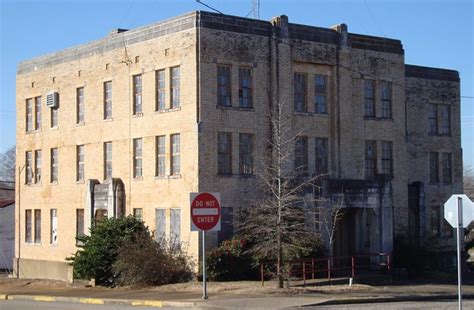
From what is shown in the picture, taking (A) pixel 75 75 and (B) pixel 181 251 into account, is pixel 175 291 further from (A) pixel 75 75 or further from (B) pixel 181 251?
(A) pixel 75 75

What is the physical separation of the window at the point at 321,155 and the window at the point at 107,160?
9.39 meters

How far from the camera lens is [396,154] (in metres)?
38.2

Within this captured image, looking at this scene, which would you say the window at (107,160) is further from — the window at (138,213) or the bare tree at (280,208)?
the bare tree at (280,208)

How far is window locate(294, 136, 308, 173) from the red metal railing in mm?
4047

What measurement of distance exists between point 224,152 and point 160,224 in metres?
4.17

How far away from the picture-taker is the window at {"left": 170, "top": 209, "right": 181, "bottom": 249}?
33188 millimetres

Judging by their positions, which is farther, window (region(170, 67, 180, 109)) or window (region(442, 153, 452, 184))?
window (region(442, 153, 452, 184))

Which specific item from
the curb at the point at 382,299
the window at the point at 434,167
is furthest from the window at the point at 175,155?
the window at the point at 434,167

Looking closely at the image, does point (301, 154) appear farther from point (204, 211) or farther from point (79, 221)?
point (204, 211)

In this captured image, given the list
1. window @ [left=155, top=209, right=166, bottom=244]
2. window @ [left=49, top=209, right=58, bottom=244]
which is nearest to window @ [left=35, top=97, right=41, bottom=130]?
window @ [left=49, top=209, right=58, bottom=244]

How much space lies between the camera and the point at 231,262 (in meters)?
31.1

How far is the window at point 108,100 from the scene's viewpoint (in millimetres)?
37562

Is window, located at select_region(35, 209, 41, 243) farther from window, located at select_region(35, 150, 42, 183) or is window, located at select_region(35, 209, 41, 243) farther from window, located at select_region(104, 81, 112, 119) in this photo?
window, located at select_region(104, 81, 112, 119)

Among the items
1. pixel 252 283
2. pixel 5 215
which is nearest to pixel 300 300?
pixel 252 283
